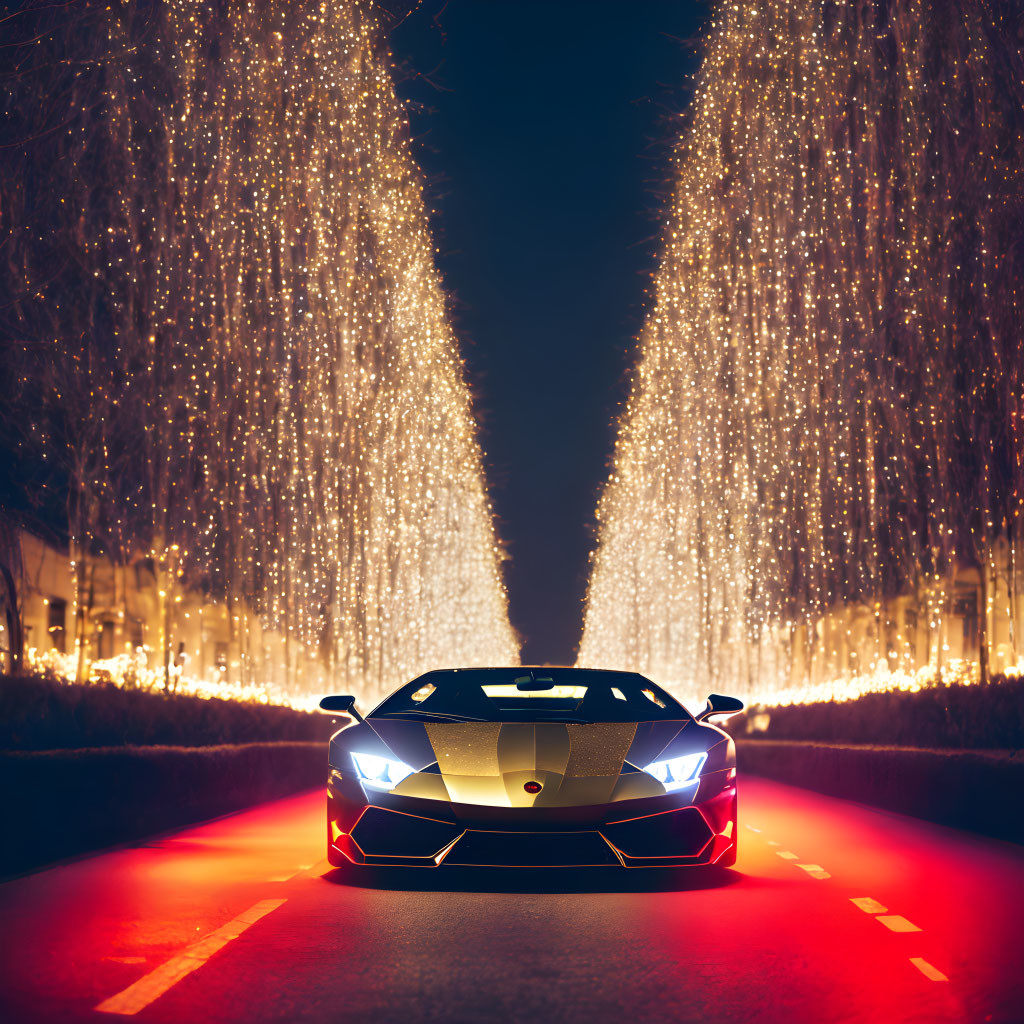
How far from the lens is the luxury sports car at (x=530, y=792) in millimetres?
8641

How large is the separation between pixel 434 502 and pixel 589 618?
5189 cm

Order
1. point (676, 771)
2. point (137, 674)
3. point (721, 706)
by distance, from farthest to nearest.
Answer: point (137, 674) < point (721, 706) < point (676, 771)

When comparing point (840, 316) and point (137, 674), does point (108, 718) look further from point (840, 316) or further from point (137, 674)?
point (840, 316)

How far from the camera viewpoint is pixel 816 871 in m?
11.2

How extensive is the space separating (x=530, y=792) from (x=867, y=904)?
2218mm

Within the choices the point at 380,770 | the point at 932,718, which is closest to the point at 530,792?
the point at 380,770

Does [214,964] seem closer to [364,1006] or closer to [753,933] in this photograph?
[364,1006]

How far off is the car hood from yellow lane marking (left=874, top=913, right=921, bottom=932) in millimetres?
1370

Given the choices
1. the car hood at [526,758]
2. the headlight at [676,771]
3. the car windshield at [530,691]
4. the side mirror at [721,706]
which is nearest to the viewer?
the car hood at [526,758]

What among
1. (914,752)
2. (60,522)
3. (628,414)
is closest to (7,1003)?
(914,752)

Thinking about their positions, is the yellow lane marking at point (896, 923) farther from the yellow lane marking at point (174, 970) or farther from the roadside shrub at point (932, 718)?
the roadside shrub at point (932, 718)

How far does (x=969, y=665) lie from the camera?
90.1 ft

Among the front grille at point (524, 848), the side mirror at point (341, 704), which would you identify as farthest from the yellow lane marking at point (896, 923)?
the side mirror at point (341, 704)

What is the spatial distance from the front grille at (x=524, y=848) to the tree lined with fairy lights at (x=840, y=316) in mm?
15372
